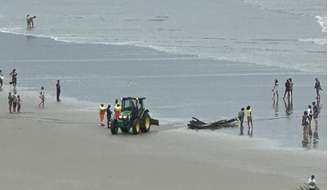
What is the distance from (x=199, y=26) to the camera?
67.0m

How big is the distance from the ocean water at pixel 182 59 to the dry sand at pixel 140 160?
1.94 m

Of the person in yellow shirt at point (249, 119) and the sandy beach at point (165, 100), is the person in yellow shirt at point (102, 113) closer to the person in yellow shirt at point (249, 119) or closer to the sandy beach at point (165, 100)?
the sandy beach at point (165, 100)

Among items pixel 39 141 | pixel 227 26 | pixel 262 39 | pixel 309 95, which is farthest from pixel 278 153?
pixel 227 26

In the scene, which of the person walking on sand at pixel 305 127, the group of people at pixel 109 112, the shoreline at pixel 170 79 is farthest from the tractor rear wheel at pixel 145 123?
the person walking on sand at pixel 305 127

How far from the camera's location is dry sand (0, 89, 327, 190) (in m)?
21.5

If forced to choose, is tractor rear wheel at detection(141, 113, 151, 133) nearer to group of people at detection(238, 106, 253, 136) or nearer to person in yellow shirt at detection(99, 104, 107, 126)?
person in yellow shirt at detection(99, 104, 107, 126)

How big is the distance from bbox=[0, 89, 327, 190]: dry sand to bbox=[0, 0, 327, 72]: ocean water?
16.1 metres

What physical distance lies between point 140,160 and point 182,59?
22.7 m

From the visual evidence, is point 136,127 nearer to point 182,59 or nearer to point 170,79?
point 170,79

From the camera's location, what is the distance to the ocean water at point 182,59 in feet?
109

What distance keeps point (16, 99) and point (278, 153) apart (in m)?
11.5

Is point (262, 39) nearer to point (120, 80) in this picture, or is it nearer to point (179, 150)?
point (120, 80)

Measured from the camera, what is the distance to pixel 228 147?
25906 mm

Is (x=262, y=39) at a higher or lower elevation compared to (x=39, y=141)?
higher
